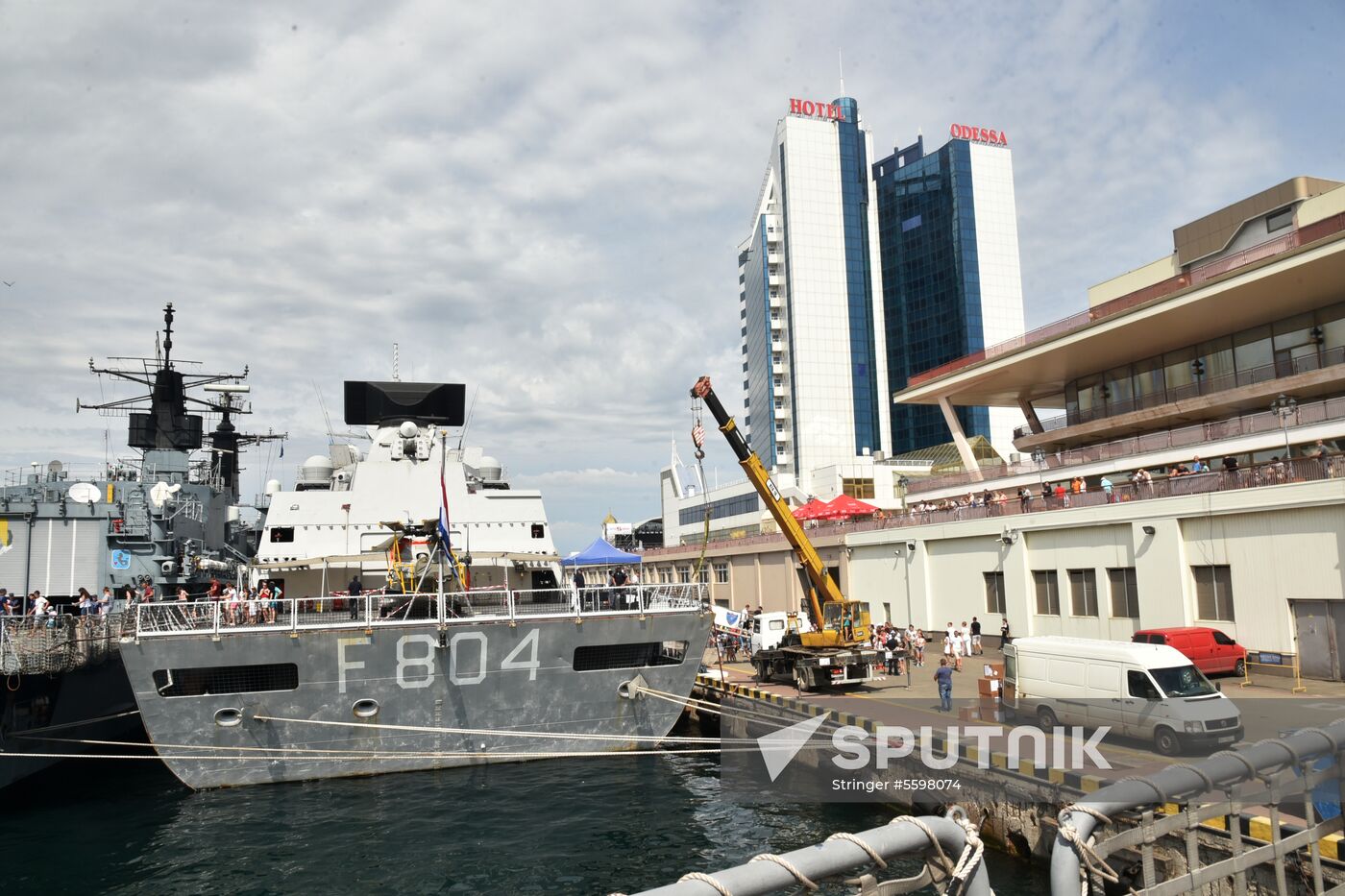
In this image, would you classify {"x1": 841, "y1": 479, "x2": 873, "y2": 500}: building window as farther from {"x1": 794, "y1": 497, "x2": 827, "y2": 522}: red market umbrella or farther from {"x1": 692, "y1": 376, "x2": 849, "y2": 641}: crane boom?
{"x1": 692, "y1": 376, "x2": 849, "y2": 641}: crane boom

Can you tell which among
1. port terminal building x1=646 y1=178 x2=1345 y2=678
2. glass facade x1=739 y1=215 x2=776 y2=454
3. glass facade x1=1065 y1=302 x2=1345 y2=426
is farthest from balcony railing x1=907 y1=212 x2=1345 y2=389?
glass facade x1=739 y1=215 x2=776 y2=454

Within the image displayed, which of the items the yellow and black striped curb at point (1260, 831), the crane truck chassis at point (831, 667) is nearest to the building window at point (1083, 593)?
the crane truck chassis at point (831, 667)

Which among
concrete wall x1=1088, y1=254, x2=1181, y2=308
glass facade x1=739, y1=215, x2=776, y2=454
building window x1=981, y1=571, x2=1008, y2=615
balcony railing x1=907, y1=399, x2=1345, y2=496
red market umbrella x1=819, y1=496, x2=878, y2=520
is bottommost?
building window x1=981, y1=571, x2=1008, y2=615

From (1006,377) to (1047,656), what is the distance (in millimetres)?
26691

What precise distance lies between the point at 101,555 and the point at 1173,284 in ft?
126

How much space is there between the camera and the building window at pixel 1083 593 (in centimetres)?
2870

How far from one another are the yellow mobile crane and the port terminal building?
8654 mm

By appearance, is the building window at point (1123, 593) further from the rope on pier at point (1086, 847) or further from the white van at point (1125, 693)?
the rope on pier at point (1086, 847)

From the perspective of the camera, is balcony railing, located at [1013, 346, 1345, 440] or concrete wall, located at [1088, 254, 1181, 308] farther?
concrete wall, located at [1088, 254, 1181, 308]

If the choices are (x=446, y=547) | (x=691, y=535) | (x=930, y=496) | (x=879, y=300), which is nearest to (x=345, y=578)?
(x=446, y=547)

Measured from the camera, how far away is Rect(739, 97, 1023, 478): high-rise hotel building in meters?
96.0

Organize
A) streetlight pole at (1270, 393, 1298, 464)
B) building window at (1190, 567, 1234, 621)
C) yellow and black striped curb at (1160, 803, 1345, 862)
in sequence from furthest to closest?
streetlight pole at (1270, 393, 1298, 464) → building window at (1190, 567, 1234, 621) → yellow and black striped curb at (1160, 803, 1345, 862)

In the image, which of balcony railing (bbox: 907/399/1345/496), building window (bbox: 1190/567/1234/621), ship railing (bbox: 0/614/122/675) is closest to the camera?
ship railing (bbox: 0/614/122/675)

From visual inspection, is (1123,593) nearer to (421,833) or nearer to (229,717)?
(421,833)
